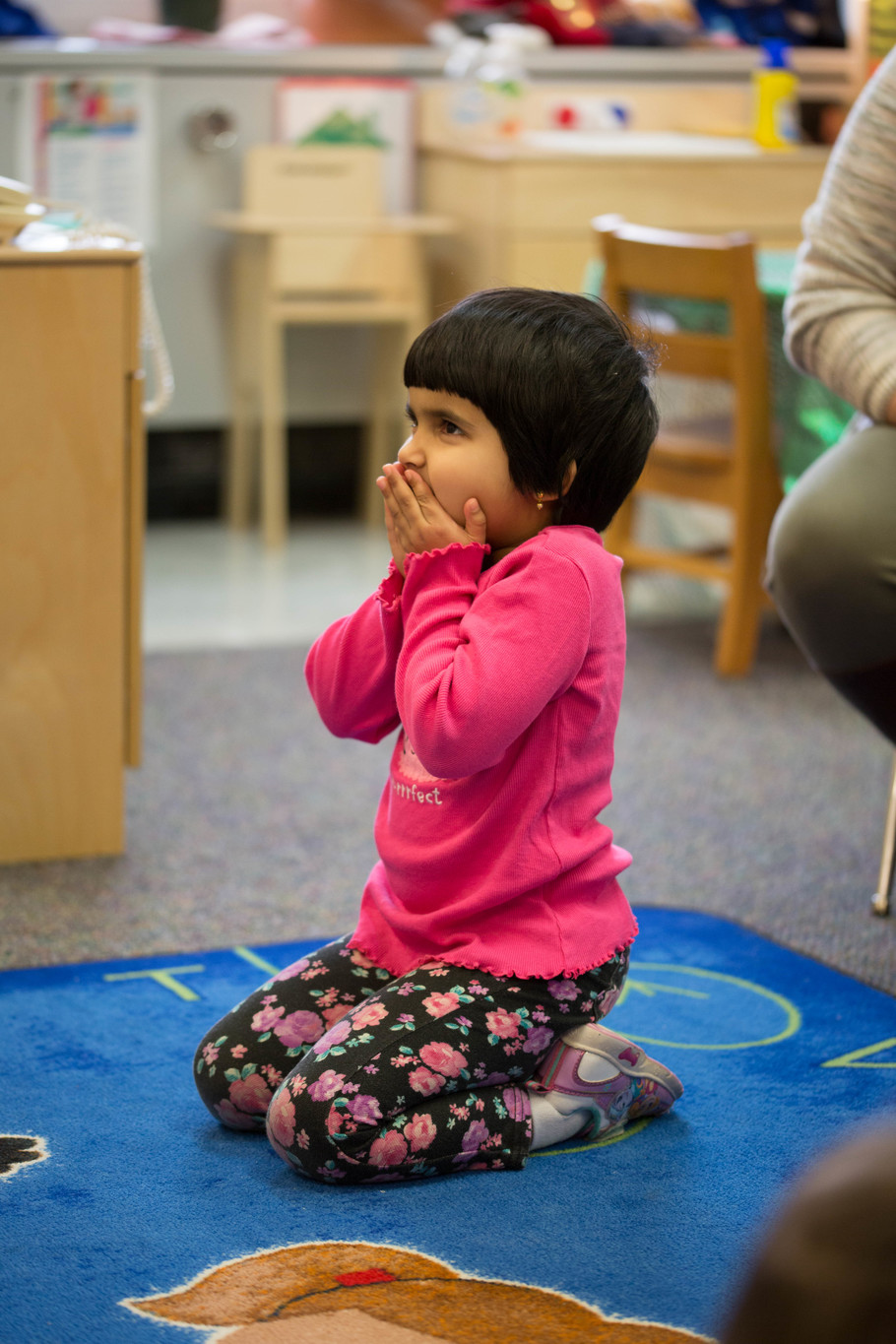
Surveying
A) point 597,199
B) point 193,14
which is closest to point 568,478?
point 597,199

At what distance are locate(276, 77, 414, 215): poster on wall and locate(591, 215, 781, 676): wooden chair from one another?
43.1 inches

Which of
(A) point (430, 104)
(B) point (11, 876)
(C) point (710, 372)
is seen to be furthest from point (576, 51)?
(B) point (11, 876)

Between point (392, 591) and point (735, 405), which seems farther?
point (735, 405)

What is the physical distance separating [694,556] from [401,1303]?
6.30 feet

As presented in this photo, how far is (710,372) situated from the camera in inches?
96.3

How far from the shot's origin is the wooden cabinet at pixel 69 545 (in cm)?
151

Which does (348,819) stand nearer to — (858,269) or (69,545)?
(69,545)

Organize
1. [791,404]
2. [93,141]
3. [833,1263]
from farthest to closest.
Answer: [93,141], [791,404], [833,1263]

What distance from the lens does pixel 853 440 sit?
1495 millimetres

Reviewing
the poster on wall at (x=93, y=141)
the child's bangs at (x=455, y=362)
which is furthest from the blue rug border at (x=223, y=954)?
the poster on wall at (x=93, y=141)

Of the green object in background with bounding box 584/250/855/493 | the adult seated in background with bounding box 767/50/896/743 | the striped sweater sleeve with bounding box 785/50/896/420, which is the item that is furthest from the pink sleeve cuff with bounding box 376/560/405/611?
the green object in background with bounding box 584/250/855/493

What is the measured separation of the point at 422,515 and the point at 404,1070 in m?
0.37

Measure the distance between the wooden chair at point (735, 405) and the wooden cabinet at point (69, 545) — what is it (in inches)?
39.4

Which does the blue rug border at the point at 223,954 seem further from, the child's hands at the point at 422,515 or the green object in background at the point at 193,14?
the green object in background at the point at 193,14
